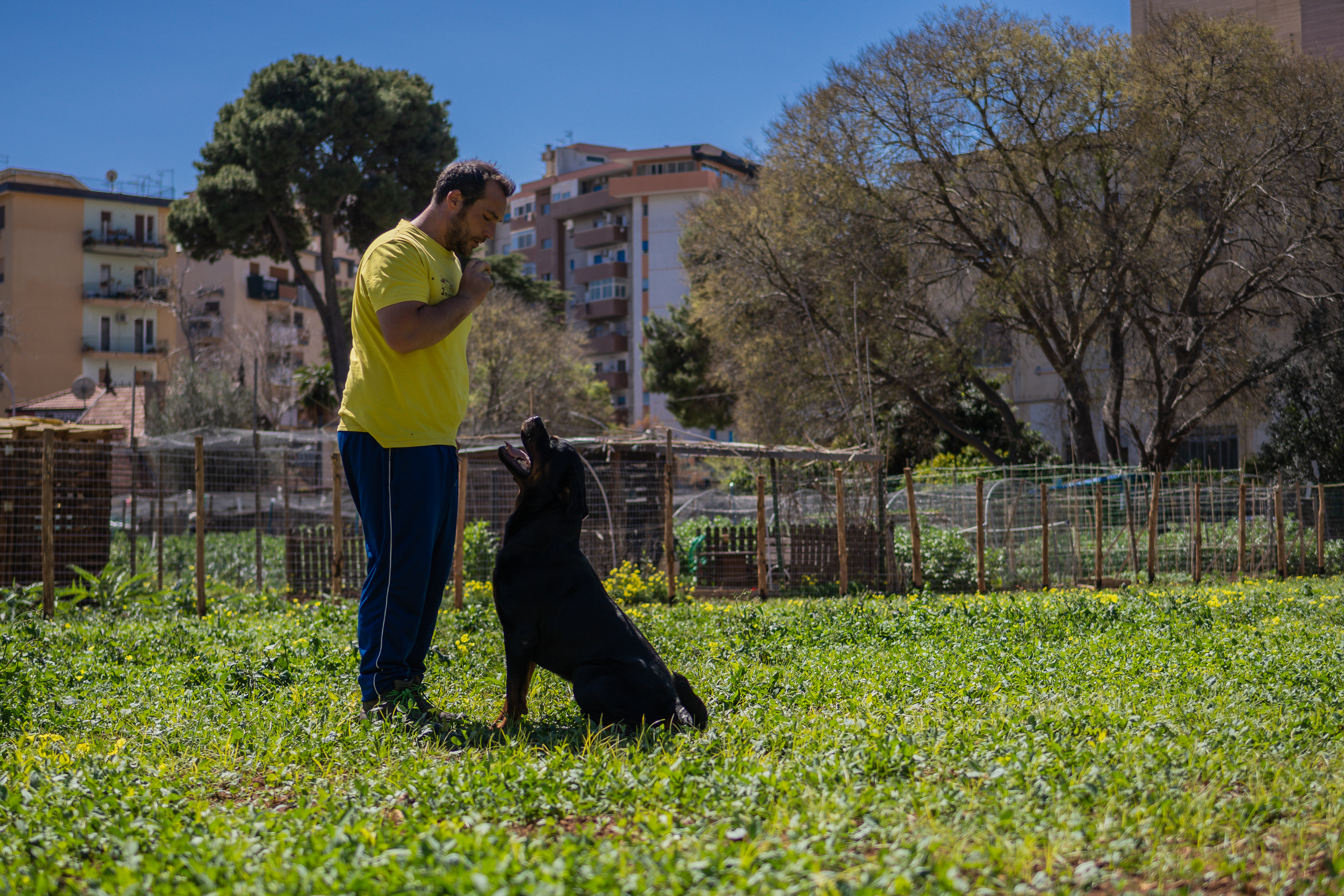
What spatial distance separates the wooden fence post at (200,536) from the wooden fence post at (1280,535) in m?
13.1

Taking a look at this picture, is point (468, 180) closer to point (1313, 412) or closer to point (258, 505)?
point (258, 505)

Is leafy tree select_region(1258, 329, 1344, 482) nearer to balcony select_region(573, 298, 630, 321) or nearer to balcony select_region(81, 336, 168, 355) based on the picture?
balcony select_region(573, 298, 630, 321)

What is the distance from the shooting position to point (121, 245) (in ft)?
168

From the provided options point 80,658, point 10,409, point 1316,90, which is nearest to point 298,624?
point 80,658

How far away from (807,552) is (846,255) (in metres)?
9.71

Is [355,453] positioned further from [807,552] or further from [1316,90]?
[1316,90]

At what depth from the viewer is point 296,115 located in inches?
1088

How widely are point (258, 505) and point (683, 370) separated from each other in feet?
96.1

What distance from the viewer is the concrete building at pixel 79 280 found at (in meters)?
48.9

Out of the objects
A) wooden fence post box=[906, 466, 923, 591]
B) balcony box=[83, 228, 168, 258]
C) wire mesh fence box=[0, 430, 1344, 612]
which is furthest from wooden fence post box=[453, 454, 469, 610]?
balcony box=[83, 228, 168, 258]

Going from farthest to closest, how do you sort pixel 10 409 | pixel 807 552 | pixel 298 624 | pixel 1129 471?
pixel 10 409 → pixel 1129 471 → pixel 807 552 → pixel 298 624

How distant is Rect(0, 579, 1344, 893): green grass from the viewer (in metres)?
2.26

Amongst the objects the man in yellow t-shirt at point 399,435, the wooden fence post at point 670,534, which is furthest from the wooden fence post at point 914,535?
the man in yellow t-shirt at point 399,435

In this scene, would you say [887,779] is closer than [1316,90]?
Yes
